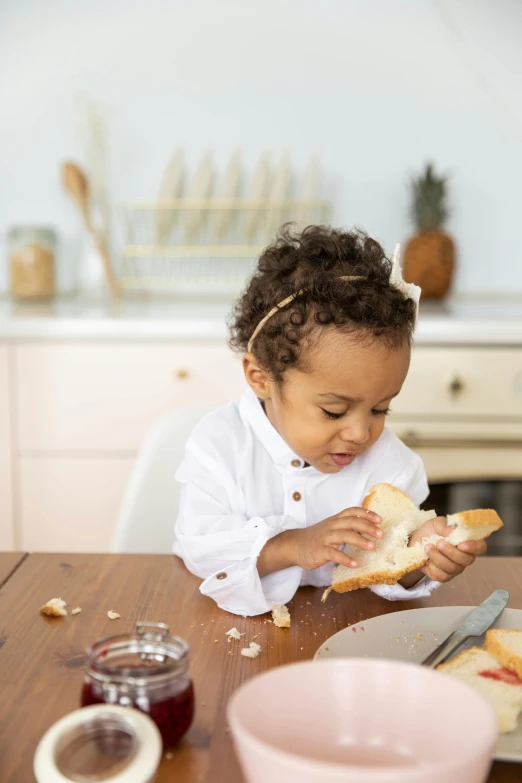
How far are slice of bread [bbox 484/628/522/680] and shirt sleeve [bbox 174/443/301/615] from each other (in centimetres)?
26

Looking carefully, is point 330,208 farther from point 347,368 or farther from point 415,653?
point 415,653

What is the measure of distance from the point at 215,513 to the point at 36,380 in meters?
1.11

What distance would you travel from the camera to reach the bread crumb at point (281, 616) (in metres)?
0.88

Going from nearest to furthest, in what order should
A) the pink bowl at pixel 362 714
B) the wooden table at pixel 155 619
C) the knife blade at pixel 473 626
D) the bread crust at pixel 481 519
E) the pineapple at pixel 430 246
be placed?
1. the pink bowl at pixel 362 714
2. the wooden table at pixel 155 619
3. the knife blade at pixel 473 626
4. the bread crust at pixel 481 519
5. the pineapple at pixel 430 246

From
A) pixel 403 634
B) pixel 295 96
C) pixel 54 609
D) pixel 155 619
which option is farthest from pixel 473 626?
pixel 295 96

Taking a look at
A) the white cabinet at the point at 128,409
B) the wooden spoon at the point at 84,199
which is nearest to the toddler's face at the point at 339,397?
the white cabinet at the point at 128,409

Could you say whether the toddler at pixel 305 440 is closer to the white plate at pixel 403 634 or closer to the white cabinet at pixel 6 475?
the white plate at pixel 403 634

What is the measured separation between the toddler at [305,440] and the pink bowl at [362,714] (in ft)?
1.21

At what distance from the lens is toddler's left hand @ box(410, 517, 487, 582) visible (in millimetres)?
898

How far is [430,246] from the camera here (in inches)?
92.8

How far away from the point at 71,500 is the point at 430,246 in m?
1.20

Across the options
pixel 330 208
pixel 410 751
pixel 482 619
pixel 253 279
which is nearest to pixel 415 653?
pixel 482 619

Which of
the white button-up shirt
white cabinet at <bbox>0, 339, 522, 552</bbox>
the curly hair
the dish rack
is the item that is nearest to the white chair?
the white button-up shirt

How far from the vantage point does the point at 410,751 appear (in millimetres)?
508
